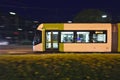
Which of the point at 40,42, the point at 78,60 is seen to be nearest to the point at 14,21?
the point at 40,42

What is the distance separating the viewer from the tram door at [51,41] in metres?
36.7

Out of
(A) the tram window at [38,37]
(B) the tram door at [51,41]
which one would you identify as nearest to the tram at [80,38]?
(B) the tram door at [51,41]

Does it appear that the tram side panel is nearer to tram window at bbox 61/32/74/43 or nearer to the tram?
the tram

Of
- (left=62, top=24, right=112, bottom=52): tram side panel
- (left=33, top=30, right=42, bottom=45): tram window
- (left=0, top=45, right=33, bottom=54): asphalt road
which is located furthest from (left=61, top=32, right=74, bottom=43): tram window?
(left=0, top=45, right=33, bottom=54): asphalt road

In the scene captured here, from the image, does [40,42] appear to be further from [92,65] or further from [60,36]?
[92,65]

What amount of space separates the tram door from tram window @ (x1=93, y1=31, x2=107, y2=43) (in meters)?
3.62

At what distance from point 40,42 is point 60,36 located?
2.01 metres

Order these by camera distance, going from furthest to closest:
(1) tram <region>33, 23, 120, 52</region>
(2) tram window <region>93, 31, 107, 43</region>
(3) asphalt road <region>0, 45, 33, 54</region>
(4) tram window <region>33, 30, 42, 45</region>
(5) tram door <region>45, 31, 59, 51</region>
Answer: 1. (3) asphalt road <region>0, 45, 33, 54</region>
2. (4) tram window <region>33, 30, 42, 45</region>
3. (2) tram window <region>93, 31, 107, 43</region>
4. (1) tram <region>33, 23, 120, 52</region>
5. (5) tram door <region>45, 31, 59, 51</region>

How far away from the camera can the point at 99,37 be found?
3716cm

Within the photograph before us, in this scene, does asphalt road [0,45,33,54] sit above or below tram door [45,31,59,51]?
below

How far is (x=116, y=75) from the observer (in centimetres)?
1692

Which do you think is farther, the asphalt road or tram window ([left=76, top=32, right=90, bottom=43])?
the asphalt road

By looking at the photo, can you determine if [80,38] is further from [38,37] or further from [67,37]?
[38,37]

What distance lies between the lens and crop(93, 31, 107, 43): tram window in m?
37.1
